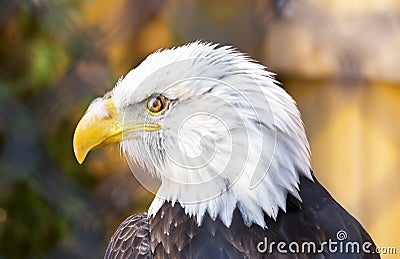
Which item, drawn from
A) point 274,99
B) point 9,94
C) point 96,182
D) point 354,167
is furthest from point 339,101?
point 274,99

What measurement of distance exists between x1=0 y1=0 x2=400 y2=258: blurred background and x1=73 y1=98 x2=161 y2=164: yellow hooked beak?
2.23 ft

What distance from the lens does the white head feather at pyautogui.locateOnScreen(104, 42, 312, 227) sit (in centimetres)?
153

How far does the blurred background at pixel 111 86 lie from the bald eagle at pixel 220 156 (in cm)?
71

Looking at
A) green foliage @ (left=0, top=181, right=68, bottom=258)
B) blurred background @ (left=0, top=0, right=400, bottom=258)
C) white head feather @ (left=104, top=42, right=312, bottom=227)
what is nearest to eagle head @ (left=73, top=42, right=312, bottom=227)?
white head feather @ (left=104, top=42, right=312, bottom=227)

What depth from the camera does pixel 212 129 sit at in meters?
1.53

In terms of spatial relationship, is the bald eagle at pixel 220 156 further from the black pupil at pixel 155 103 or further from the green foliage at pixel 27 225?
the green foliage at pixel 27 225

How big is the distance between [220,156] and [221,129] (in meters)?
0.04

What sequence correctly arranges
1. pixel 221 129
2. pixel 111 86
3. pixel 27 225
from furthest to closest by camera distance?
1. pixel 27 225
2. pixel 111 86
3. pixel 221 129

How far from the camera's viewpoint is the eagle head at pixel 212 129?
1526mm

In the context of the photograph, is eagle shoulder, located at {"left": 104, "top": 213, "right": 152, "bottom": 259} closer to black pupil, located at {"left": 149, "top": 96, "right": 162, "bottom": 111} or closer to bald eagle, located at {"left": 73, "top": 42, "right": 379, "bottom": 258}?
bald eagle, located at {"left": 73, "top": 42, "right": 379, "bottom": 258}

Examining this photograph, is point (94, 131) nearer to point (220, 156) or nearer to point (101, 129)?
point (101, 129)

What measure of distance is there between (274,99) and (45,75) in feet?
2.98

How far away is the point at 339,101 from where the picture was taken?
248cm

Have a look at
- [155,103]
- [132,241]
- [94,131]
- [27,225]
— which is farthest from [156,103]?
[27,225]
